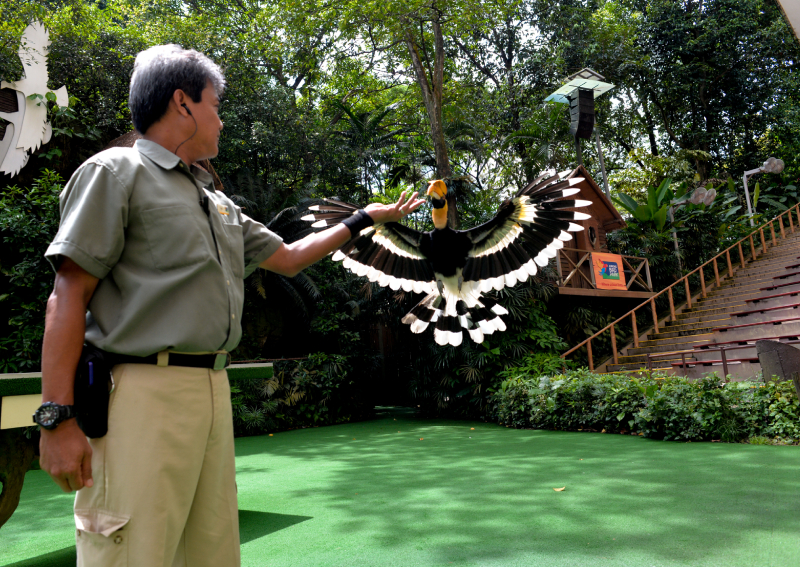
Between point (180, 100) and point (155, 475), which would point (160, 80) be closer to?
point (180, 100)

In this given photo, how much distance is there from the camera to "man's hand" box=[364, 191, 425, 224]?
188 cm

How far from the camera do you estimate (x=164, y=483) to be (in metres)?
1.13

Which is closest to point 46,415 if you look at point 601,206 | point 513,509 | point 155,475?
point 155,475

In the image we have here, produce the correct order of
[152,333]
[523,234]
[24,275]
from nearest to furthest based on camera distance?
[152,333] < [523,234] < [24,275]

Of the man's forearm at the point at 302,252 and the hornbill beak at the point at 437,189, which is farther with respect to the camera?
the hornbill beak at the point at 437,189

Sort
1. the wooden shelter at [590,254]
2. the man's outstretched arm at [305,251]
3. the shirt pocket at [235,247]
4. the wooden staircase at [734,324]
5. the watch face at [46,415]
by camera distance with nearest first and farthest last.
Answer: the watch face at [46,415]
the shirt pocket at [235,247]
the man's outstretched arm at [305,251]
the wooden staircase at [734,324]
the wooden shelter at [590,254]

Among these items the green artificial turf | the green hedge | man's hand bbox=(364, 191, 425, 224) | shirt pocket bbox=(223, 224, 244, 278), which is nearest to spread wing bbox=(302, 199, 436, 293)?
the green artificial turf

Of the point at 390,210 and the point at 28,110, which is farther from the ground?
the point at 28,110

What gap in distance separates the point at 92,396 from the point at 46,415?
0.08 metres

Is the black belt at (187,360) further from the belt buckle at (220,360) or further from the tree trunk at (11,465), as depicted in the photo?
the tree trunk at (11,465)

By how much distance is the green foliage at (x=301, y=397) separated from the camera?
29.8ft

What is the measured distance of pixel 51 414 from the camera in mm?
1046

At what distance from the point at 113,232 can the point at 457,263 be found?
4.32 metres

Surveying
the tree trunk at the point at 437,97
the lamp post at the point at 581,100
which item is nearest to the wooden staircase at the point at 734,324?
the lamp post at the point at 581,100
